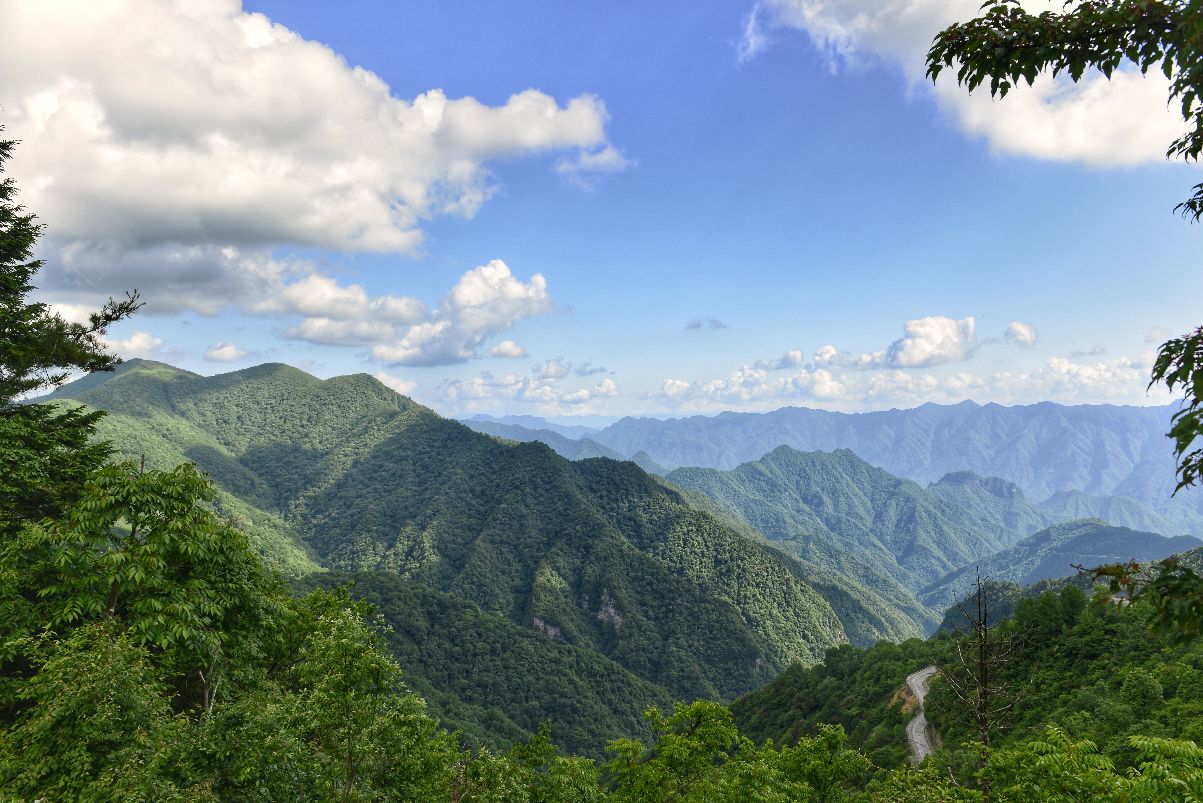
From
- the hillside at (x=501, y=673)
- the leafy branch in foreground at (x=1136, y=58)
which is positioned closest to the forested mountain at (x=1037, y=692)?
the leafy branch in foreground at (x=1136, y=58)

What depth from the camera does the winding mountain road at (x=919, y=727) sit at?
57.7 m

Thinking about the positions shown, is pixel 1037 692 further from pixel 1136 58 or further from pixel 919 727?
pixel 1136 58

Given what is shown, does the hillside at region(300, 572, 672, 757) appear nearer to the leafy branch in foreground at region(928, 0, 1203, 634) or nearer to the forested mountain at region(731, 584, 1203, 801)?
the forested mountain at region(731, 584, 1203, 801)

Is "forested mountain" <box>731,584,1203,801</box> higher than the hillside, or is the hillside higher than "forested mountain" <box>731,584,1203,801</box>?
"forested mountain" <box>731,584,1203,801</box>

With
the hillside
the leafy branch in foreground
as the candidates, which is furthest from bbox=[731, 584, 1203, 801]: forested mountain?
the hillside

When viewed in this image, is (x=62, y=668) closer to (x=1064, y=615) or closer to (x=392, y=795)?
(x=392, y=795)

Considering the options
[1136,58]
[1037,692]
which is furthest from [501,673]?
[1136,58]

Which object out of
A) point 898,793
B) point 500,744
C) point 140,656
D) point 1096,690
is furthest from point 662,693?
point 140,656

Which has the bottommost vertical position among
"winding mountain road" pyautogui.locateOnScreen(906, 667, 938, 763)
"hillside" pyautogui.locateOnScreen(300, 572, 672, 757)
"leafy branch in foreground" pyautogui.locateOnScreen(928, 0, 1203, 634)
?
"hillside" pyautogui.locateOnScreen(300, 572, 672, 757)

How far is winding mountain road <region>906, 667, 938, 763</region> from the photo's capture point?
57.7 meters

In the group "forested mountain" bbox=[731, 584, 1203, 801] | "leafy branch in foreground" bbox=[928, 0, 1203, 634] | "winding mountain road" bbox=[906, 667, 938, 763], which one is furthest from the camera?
"winding mountain road" bbox=[906, 667, 938, 763]

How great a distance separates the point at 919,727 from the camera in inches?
2589

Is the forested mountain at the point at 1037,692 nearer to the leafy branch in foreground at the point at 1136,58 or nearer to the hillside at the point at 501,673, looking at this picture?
the leafy branch in foreground at the point at 1136,58

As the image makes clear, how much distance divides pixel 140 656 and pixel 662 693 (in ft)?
551
